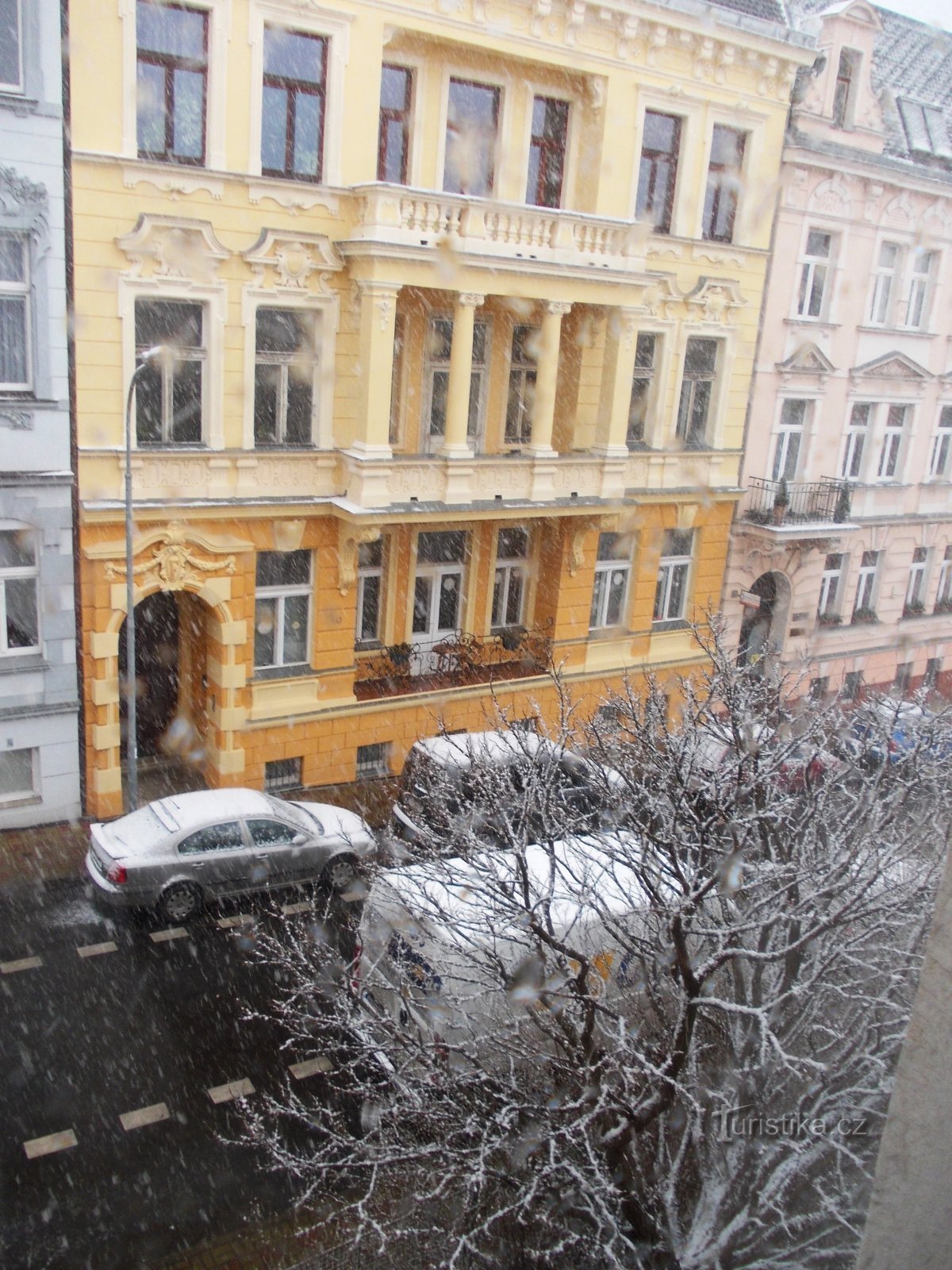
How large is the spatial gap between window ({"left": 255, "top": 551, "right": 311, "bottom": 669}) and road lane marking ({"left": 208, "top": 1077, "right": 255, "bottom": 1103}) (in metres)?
7.31

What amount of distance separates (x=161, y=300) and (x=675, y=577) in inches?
428

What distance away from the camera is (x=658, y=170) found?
1791 centimetres

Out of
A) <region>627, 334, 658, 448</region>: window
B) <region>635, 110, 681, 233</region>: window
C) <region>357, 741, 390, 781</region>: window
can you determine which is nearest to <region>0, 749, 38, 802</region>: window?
<region>357, 741, 390, 781</region>: window

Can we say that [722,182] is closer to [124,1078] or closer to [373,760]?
[373,760]

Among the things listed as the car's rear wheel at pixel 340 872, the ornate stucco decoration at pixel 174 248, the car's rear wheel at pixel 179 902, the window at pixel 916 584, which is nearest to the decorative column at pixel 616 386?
the ornate stucco decoration at pixel 174 248

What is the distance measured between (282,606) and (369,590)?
185 centimetres

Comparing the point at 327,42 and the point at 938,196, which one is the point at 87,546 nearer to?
the point at 327,42

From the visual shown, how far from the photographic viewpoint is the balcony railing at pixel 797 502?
20.7 meters

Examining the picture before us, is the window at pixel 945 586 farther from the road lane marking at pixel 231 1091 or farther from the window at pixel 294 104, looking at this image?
the road lane marking at pixel 231 1091

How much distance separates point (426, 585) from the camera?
18312 mm

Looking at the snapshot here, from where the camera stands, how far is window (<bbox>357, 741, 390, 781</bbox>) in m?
17.8

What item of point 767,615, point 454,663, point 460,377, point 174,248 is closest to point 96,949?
point 454,663

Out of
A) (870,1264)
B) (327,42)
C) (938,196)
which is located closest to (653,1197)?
(870,1264)

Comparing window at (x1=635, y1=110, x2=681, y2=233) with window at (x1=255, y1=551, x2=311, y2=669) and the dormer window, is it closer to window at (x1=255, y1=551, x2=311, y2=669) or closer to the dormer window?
the dormer window
